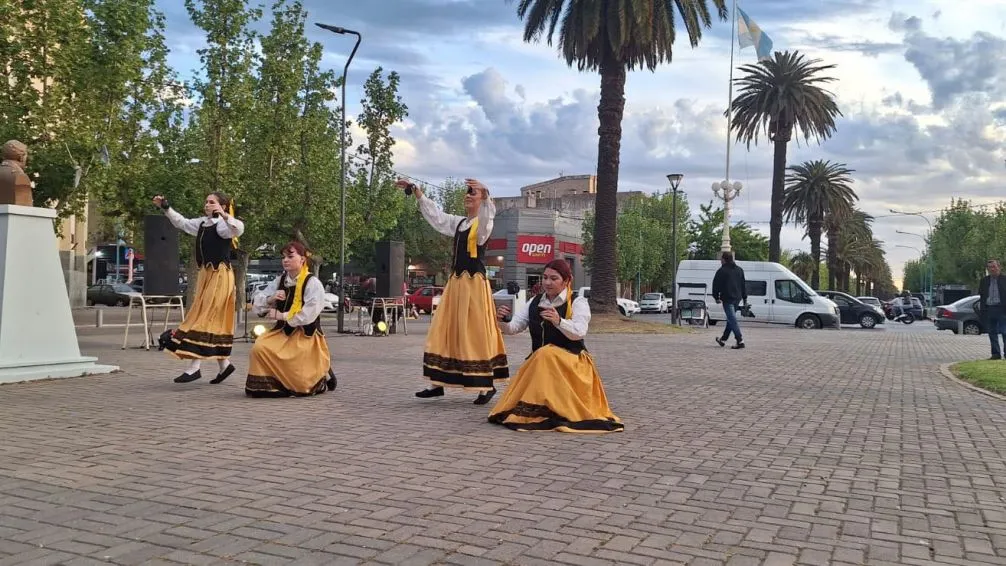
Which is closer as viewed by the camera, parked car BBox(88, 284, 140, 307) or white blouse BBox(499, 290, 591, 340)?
white blouse BBox(499, 290, 591, 340)

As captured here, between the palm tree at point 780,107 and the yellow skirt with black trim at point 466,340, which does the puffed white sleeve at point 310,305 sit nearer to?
the yellow skirt with black trim at point 466,340

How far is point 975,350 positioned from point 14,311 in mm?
18825

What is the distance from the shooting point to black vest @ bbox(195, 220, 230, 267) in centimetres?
977

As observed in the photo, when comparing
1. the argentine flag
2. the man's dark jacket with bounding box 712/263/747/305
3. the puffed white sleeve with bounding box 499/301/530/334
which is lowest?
the puffed white sleeve with bounding box 499/301/530/334

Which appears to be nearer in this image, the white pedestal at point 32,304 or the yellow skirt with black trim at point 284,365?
the yellow skirt with black trim at point 284,365

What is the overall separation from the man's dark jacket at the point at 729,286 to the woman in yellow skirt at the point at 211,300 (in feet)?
34.4

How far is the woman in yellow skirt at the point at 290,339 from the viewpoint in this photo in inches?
334

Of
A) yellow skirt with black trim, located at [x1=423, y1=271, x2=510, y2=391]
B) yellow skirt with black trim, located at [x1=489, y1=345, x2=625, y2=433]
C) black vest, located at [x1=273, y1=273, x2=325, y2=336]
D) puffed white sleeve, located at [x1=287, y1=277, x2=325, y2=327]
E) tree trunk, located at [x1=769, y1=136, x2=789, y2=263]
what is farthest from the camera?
tree trunk, located at [x1=769, y1=136, x2=789, y2=263]

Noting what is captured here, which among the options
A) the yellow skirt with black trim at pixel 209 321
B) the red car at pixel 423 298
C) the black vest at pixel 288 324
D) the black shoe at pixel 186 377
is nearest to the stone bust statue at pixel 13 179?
the yellow skirt with black trim at pixel 209 321

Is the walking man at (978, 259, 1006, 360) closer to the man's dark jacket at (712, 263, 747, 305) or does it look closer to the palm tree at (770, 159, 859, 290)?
the man's dark jacket at (712, 263, 747, 305)

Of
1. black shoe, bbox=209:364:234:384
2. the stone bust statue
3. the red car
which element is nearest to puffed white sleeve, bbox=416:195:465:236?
black shoe, bbox=209:364:234:384

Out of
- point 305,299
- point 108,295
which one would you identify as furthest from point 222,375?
point 108,295

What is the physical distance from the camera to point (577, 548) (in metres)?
3.78

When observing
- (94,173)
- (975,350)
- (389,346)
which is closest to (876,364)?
(975,350)
